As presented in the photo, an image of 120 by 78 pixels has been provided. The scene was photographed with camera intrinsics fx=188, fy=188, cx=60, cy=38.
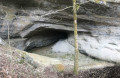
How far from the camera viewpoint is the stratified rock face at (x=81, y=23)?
10734mm

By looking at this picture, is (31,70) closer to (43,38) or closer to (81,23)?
(81,23)

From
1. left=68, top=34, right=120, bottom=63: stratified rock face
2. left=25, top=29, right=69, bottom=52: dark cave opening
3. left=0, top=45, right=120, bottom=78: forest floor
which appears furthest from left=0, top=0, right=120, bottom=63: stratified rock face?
left=0, top=45, right=120, bottom=78: forest floor

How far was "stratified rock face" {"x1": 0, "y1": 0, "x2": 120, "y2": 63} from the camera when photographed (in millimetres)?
10734

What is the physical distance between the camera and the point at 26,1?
10766 millimetres

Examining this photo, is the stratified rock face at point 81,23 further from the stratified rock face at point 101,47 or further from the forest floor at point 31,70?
the forest floor at point 31,70

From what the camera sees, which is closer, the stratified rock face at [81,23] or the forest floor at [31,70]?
the forest floor at [31,70]

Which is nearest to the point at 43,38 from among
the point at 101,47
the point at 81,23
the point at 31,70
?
the point at 81,23

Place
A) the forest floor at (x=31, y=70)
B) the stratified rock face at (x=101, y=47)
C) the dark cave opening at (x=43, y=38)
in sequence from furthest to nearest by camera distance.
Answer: the dark cave opening at (x=43, y=38) → the stratified rock face at (x=101, y=47) → the forest floor at (x=31, y=70)

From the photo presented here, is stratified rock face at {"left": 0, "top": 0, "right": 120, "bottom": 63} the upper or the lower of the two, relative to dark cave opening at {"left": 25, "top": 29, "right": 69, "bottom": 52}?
upper

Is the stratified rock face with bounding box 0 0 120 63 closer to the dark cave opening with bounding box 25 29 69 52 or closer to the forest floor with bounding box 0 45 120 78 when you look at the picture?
the dark cave opening with bounding box 25 29 69 52

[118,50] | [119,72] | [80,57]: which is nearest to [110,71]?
[119,72]

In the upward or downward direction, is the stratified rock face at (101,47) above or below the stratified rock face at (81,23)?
below

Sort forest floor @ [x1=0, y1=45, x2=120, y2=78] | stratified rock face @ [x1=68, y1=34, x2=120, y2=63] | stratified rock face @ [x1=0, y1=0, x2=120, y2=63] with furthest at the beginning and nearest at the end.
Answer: stratified rock face @ [x1=68, y1=34, x2=120, y2=63] < stratified rock face @ [x1=0, y1=0, x2=120, y2=63] < forest floor @ [x1=0, y1=45, x2=120, y2=78]

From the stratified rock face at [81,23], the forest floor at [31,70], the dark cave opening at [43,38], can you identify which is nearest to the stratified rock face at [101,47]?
the stratified rock face at [81,23]
